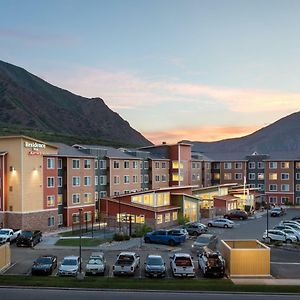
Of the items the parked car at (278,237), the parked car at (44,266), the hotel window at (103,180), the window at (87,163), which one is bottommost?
the parked car at (278,237)

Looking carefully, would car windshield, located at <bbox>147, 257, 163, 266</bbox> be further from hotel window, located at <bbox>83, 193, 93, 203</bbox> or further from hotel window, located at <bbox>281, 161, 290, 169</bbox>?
hotel window, located at <bbox>281, 161, 290, 169</bbox>

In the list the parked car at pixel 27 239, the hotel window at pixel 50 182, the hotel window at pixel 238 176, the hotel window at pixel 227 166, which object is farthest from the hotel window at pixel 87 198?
the hotel window at pixel 238 176

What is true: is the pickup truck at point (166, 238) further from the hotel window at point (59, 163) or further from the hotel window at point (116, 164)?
the hotel window at point (116, 164)

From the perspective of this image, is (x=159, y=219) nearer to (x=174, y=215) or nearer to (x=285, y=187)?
(x=174, y=215)

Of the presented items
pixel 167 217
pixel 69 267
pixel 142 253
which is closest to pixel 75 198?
pixel 167 217

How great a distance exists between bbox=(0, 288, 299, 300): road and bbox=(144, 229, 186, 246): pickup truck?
→ 2203 cm

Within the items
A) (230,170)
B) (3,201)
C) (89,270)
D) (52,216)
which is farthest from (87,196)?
(230,170)

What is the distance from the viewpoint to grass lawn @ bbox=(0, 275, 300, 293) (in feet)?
102

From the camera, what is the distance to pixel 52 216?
6544 centimetres

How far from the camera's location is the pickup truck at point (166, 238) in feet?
172

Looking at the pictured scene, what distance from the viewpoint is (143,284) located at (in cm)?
3192

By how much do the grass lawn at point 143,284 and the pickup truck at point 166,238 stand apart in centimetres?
1855

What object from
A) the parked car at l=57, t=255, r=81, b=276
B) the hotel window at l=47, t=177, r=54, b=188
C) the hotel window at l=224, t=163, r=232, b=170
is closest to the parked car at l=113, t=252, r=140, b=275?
the parked car at l=57, t=255, r=81, b=276

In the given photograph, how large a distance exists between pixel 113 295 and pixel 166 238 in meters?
23.7
